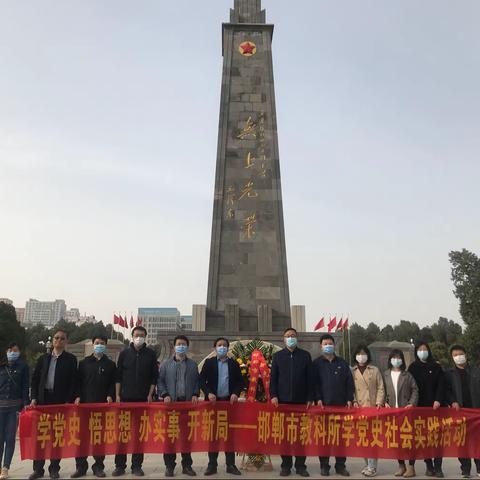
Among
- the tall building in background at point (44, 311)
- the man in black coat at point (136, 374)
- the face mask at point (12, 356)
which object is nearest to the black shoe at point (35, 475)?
the man in black coat at point (136, 374)

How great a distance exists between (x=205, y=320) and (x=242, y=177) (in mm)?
4399

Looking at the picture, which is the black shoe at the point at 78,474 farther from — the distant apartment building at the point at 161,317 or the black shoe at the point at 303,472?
the distant apartment building at the point at 161,317

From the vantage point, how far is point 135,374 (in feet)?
19.2

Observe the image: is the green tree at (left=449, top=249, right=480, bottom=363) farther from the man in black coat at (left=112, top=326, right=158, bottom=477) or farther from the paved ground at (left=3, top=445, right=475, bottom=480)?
the man in black coat at (left=112, top=326, right=158, bottom=477)

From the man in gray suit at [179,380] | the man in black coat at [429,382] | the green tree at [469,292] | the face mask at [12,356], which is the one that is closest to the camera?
the man in black coat at [429,382]

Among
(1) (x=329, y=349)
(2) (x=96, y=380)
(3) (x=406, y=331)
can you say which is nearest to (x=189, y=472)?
(2) (x=96, y=380)

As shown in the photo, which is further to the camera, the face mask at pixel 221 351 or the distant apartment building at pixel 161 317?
the distant apartment building at pixel 161 317

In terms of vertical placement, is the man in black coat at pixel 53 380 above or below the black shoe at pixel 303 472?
above

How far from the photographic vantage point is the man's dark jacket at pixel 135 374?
230 inches

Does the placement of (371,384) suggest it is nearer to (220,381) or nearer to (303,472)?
(303,472)

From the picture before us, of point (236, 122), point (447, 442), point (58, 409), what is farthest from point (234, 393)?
point (236, 122)

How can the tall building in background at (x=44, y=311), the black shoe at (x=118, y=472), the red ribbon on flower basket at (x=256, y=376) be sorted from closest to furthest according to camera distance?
the black shoe at (x=118, y=472) → the red ribbon on flower basket at (x=256, y=376) → the tall building in background at (x=44, y=311)

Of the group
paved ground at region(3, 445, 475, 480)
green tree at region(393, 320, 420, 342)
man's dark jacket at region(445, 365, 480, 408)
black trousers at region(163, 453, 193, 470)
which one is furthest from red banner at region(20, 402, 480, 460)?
green tree at region(393, 320, 420, 342)

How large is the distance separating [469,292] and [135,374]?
32947 mm
